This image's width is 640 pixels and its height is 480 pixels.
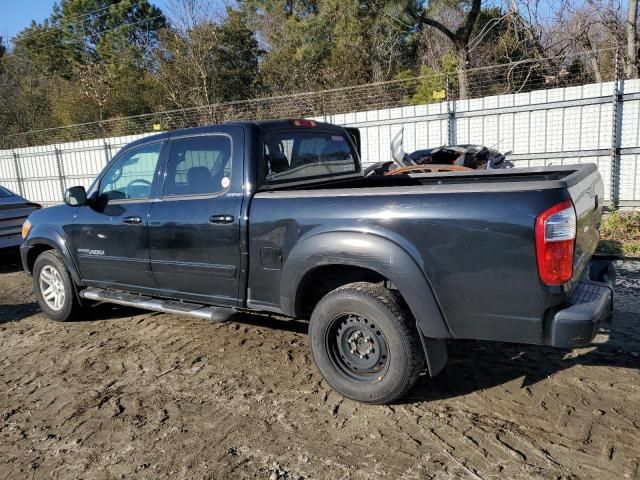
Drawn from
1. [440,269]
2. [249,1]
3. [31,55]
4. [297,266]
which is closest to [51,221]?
[297,266]

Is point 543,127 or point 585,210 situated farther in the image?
point 543,127

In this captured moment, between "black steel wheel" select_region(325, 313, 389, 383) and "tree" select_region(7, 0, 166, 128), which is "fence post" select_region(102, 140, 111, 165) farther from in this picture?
"black steel wheel" select_region(325, 313, 389, 383)

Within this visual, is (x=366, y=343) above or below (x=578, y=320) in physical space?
below

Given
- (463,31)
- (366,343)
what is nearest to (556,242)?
(366,343)

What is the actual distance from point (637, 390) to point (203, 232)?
10.8 feet

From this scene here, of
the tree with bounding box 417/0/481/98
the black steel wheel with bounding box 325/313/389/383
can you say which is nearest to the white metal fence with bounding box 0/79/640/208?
the tree with bounding box 417/0/481/98

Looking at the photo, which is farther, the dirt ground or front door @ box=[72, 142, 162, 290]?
front door @ box=[72, 142, 162, 290]

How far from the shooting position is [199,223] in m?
4.17

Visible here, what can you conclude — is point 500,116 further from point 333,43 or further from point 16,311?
point 333,43

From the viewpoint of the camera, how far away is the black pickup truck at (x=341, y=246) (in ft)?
9.43

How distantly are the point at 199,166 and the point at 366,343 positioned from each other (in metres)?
2.04

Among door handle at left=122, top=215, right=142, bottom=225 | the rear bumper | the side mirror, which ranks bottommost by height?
the rear bumper

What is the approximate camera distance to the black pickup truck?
2873mm

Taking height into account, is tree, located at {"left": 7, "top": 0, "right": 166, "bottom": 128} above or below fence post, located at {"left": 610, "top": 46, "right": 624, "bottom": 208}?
above
